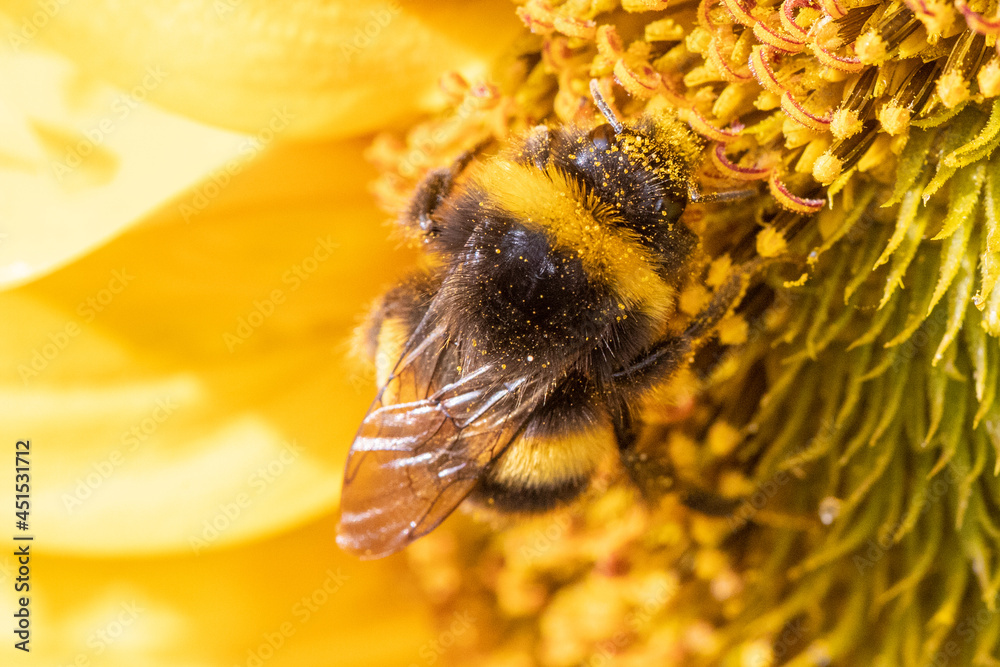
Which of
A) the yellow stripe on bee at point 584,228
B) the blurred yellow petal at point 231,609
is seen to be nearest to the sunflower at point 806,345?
the yellow stripe on bee at point 584,228

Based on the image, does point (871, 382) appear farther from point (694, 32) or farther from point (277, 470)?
point (277, 470)

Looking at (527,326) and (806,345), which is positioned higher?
(527,326)

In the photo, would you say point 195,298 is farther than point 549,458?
Yes

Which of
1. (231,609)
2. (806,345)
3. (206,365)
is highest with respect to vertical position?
(206,365)

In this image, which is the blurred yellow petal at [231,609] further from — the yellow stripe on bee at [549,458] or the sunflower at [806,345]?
the yellow stripe on bee at [549,458]

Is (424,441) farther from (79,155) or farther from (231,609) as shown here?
(231,609)

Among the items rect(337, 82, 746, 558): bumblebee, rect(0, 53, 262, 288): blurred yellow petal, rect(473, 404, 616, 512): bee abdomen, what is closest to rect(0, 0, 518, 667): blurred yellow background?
rect(0, 53, 262, 288): blurred yellow petal

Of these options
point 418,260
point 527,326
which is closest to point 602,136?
point 527,326
